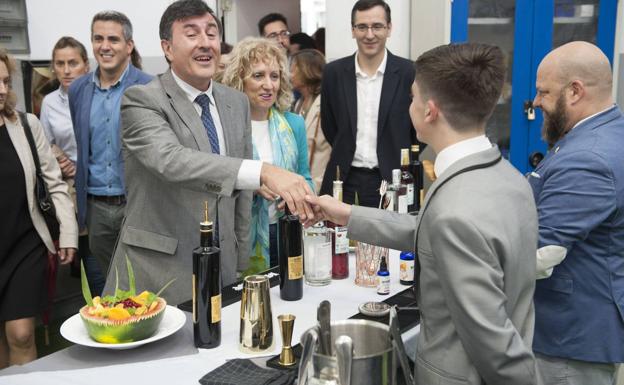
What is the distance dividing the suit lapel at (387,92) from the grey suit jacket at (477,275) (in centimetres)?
249

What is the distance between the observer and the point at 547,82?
89.0 inches

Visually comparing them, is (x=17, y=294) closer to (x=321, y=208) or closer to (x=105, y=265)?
(x=105, y=265)

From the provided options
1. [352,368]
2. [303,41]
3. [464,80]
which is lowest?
[352,368]

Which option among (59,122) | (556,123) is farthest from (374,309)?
(59,122)

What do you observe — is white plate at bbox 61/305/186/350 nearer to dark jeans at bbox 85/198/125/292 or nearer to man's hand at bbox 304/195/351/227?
man's hand at bbox 304/195/351/227

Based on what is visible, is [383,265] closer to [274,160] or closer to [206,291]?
[206,291]

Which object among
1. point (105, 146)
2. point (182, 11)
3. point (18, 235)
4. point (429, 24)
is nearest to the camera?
point (182, 11)

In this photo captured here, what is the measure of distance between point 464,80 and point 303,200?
69cm

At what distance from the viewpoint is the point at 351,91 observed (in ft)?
13.4

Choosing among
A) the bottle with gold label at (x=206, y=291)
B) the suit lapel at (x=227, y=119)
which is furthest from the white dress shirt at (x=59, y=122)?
the bottle with gold label at (x=206, y=291)

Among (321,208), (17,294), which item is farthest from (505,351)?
(17,294)

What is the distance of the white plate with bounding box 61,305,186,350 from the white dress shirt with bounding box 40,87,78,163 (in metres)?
2.53

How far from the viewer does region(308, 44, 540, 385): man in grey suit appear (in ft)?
4.39

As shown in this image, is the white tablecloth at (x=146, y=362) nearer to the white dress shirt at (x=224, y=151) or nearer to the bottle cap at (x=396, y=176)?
the white dress shirt at (x=224, y=151)
